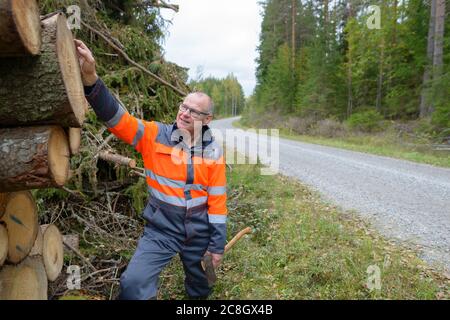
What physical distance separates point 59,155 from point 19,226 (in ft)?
2.14

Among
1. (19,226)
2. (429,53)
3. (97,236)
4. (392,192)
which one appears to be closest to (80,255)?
(97,236)

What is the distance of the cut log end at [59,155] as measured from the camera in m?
2.11

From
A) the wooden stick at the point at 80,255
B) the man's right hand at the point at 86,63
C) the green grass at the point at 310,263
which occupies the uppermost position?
the man's right hand at the point at 86,63

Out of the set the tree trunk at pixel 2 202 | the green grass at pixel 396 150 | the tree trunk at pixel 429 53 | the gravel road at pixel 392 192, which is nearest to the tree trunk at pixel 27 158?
the tree trunk at pixel 2 202

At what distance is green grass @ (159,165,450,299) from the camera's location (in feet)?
10.7

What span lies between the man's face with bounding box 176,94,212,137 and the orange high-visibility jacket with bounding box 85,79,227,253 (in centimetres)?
10

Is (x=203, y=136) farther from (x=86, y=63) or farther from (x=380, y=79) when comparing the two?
(x=380, y=79)

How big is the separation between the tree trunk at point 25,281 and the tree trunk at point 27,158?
699 millimetres

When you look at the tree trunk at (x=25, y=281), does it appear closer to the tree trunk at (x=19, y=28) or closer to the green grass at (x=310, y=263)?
the green grass at (x=310, y=263)

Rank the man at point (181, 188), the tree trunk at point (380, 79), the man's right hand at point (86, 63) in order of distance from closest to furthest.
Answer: the man's right hand at point (86, 63) < the man at point (181, 188) < the tree trunk at point (380, 79)

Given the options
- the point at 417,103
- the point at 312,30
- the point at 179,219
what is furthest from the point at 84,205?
the point at 312,30

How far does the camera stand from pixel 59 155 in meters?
2.23

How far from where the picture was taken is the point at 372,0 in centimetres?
2209

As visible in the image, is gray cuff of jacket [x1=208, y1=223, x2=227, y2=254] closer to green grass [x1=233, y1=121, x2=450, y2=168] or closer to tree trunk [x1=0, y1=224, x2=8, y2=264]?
tree trunk [x1=0, y1=224, x2=8, y2=264]
